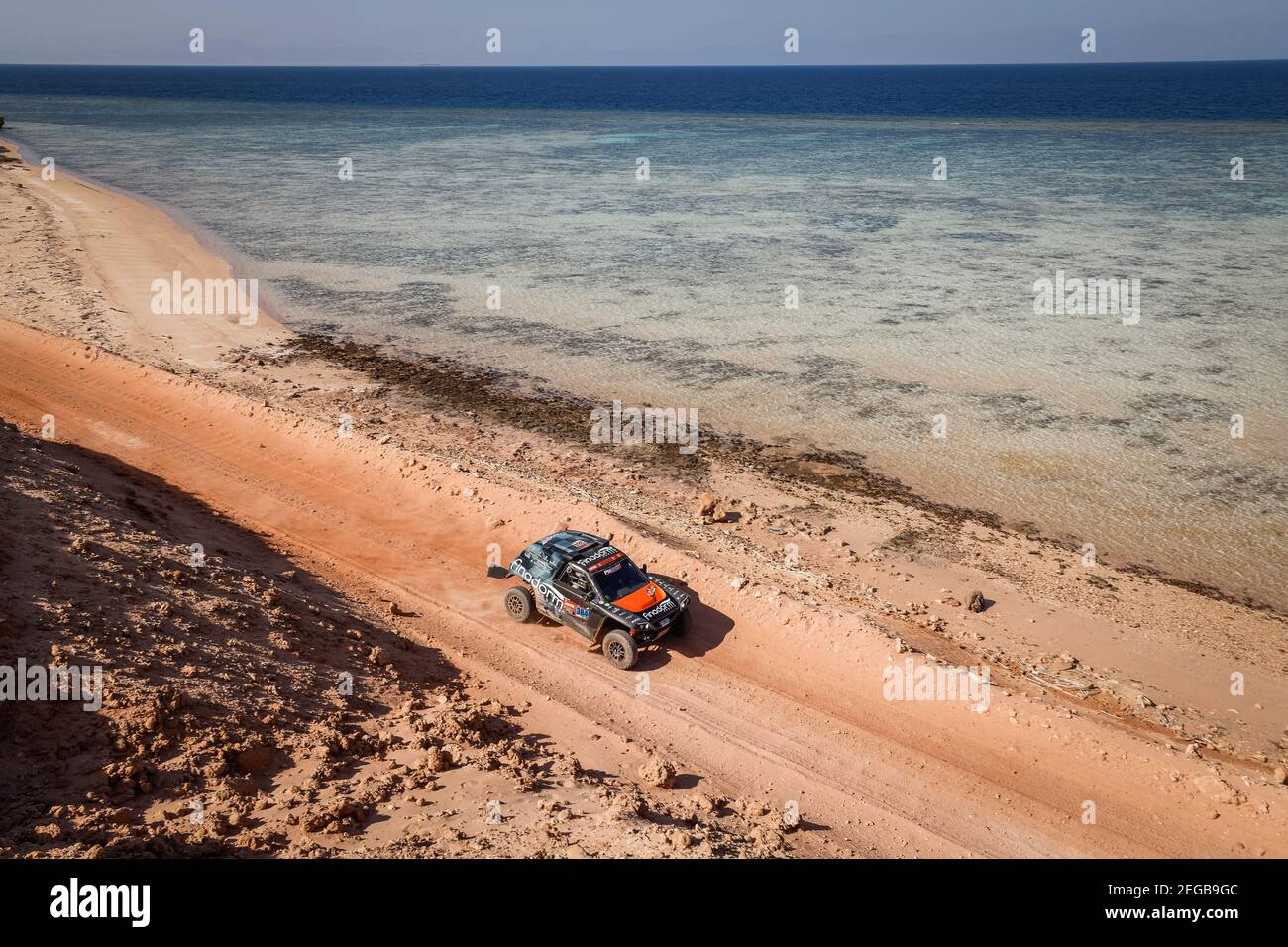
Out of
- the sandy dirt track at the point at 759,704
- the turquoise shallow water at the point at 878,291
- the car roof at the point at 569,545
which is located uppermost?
the turquoise shallow water at the point at 878,291

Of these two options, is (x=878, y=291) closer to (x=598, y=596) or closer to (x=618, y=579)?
(x=618, y=579)

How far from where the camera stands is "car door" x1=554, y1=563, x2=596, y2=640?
1582 centimetres

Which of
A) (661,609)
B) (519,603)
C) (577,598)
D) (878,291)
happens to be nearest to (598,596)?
(577,598)

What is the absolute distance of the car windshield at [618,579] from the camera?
15.8 meters

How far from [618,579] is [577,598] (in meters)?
0.86

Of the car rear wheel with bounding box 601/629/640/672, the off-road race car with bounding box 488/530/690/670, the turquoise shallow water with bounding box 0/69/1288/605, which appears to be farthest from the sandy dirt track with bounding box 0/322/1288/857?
the turquoise shallow water with bounding box 0/69/1288/605

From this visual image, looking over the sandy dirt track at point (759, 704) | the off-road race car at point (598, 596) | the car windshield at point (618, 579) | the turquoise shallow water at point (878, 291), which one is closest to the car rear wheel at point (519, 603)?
the off-road race car at point (598, 596)

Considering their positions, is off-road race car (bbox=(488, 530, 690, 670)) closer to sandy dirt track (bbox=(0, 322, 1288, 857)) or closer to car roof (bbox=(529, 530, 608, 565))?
car roof (bbox=(529, 530, 608, 565))

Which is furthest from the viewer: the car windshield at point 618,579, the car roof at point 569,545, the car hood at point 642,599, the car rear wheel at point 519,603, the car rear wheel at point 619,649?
the car rear wheel at point 519,603

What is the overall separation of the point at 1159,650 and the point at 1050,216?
45.6 metres

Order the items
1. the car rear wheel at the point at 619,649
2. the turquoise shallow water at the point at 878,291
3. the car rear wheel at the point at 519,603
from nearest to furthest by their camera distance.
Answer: the car rear wheel at the point at 619,649, the car rear wheel at the point at 519,603, the turquoise shallow water at the point at 878,291

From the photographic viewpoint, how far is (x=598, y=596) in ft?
51.4

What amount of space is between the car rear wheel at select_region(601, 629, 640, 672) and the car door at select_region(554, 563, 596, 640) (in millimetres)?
389

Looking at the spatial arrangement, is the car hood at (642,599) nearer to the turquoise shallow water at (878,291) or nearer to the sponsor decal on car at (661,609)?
the sponsor decal on car at (661,609)
